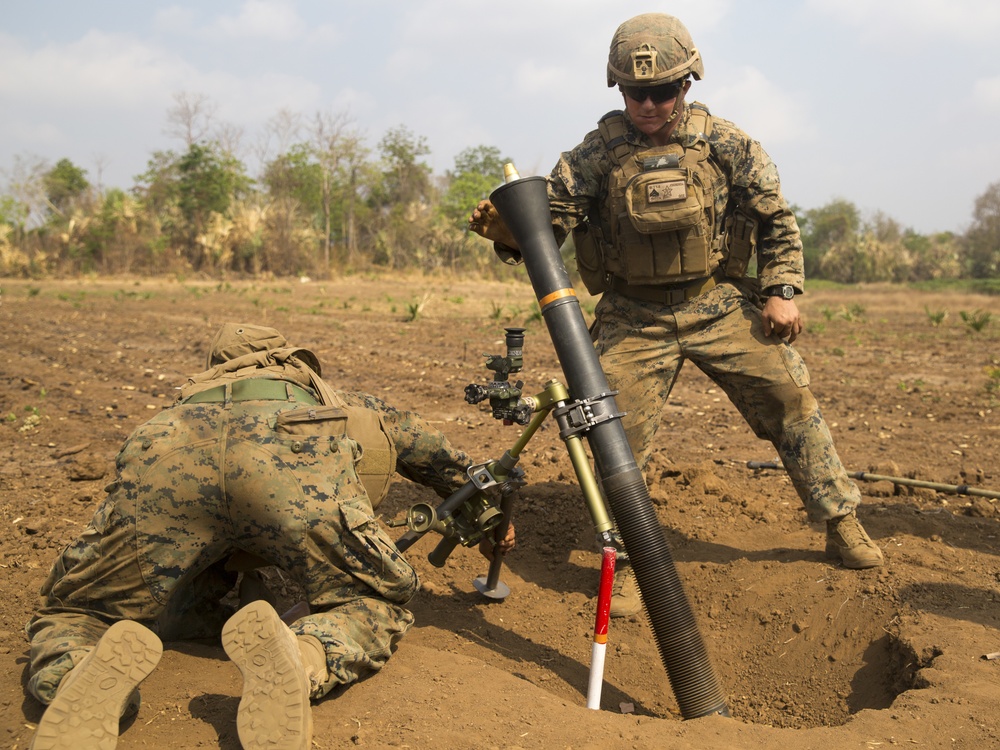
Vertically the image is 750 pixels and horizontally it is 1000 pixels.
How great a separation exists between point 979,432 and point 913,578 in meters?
3.64

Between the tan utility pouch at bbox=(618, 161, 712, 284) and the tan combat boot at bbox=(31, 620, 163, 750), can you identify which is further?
the tan utility pouch at bbox=(618, 161, 712, 284)

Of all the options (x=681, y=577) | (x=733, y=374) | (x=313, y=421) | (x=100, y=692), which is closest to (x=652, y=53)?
(x=733, y=374)

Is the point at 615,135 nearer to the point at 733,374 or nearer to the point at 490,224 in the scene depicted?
the point at 490,224

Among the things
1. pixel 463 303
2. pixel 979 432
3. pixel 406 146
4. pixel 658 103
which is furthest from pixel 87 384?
pixel 406 146

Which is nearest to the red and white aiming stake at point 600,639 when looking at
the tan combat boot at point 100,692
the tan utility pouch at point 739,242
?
the tan combat boot at point 100,692

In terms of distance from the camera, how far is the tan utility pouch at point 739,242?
165 inches

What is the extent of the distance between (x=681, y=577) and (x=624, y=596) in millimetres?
418

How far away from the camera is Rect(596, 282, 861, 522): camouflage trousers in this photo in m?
4.07

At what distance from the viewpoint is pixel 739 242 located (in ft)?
13.9

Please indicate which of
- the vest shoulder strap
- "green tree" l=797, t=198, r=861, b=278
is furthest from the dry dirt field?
"green tree" l=797, t=198, r=861, b=278

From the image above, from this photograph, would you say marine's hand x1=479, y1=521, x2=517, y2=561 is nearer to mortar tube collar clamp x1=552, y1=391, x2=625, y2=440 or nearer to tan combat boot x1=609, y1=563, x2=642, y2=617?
tan combat boot x1=609, y1=563, x2=642, y2=617

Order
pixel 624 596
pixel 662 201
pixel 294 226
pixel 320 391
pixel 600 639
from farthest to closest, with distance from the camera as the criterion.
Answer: pixel 294 226 → pixel 624 596 → pixel 662 201 → pixel 320 391 → pixel 600 639

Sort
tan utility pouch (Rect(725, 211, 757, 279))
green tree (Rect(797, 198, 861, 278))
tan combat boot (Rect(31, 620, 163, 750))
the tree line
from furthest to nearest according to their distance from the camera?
green tree (Rect(797, 198, 861, 278)) < the tree line < tan utility pouch (Rect(725, 211, 757, 279)) < tan combat boot (Rect(31, 620, 163, 750))

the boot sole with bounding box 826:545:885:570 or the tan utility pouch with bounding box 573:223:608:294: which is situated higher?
the tan utility pouch with bounding box 573:223:608:294
